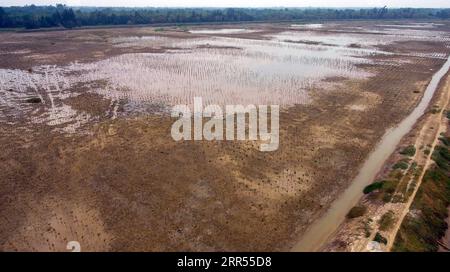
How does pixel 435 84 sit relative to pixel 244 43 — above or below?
below

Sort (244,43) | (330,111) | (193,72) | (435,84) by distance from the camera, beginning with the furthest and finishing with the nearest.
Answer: (244,43) → (193,72) → (435,84) → (330,111)

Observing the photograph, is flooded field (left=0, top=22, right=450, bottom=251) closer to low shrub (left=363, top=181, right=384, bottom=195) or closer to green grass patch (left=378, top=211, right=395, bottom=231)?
low shrub (left=363, top=181, right=384, bottom=195)

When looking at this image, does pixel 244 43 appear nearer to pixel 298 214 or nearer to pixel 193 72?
pixel 193 72

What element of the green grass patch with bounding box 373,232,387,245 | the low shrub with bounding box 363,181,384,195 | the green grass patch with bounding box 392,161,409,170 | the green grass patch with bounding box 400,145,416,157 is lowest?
the green grass patch with bounding box 373,232,387,245

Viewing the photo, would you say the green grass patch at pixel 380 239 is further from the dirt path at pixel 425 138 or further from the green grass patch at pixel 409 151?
Answer: the green grass patch at pixel 409 151

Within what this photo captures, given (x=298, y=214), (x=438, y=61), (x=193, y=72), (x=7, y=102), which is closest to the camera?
(x=298, y=214)

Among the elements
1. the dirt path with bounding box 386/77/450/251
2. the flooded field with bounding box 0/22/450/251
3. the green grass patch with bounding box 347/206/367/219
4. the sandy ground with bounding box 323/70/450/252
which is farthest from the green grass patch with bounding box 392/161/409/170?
the green grass patch with bounding box 347/206/367/219

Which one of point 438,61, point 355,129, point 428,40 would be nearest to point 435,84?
point 438,61
